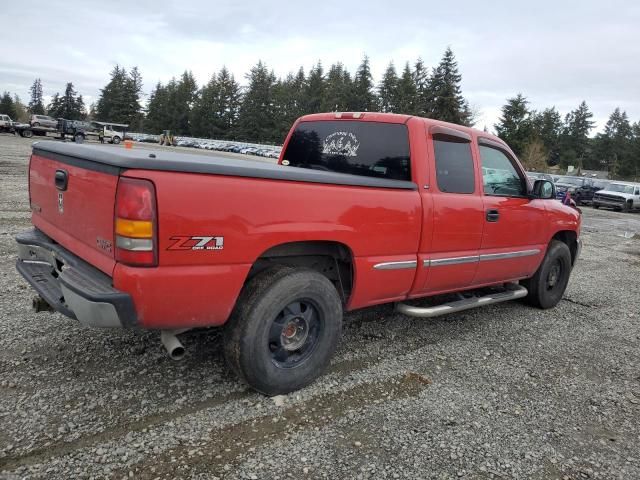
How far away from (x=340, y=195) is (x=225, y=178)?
0.87 meters

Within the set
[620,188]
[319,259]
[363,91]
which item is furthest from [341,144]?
[363,91]

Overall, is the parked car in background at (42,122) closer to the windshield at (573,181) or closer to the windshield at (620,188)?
the windshield at (573,181)

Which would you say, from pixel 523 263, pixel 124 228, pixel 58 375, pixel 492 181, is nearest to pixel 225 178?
pixel 124 228

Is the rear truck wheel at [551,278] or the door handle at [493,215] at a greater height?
the door handle at [493,215]

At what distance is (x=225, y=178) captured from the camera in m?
2.68

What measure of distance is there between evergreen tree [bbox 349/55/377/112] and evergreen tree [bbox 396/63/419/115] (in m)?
4.63

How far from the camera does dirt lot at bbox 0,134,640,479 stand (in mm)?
2576

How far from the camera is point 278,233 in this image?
293 cm

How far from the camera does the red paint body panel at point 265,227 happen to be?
2.55m

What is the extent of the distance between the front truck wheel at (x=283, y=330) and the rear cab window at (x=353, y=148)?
126cm

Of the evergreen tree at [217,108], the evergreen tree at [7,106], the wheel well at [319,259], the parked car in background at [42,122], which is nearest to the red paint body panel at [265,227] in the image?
the wheel well at [319,259]

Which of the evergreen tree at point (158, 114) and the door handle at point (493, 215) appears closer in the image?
the door handle at point (493, 215)

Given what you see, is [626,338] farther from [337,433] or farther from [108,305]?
[108,305]

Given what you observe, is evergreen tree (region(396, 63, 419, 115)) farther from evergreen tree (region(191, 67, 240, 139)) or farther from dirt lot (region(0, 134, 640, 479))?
dirt lot (region(0, 134, 640, 479))
